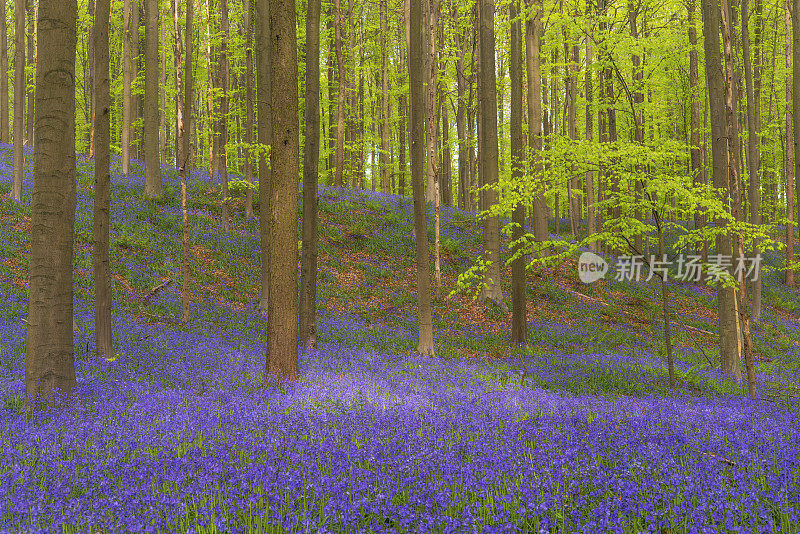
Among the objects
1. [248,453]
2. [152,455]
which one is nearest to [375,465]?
[248,453]

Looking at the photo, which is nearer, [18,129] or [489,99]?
[489,99]

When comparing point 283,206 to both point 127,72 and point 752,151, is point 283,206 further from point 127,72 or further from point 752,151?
point 752,151

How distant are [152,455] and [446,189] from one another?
30.9 meters

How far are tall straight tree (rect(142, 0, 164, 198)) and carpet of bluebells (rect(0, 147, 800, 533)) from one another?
43.9 ft

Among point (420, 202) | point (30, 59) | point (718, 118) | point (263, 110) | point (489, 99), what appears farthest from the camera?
point (30, 59)

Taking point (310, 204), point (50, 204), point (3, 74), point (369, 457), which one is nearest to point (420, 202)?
point (310, 204)

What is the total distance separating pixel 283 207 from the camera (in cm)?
872

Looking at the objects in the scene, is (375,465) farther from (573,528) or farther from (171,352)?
(171,352)

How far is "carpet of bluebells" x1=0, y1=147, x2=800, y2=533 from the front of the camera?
3525 mm

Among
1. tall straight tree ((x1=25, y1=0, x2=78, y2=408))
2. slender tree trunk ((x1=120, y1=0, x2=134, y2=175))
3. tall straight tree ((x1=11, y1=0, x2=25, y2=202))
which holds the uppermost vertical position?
slender tree trunk ((x1=120, y1=0, x2=134, y2=175))

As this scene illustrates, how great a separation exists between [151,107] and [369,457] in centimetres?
2082

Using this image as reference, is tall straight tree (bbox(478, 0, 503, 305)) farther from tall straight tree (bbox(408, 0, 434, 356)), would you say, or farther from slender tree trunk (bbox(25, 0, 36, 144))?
slender tree trunk (bbox(25, 0, 36, 144))

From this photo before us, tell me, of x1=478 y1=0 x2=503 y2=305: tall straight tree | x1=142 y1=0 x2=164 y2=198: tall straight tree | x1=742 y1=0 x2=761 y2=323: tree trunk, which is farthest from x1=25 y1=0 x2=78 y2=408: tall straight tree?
x1=742 y1=0 x2=761 y2=323: tree trunk

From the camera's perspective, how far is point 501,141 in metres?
44.2
